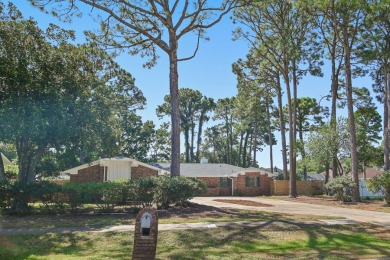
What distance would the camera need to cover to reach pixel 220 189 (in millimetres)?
36625

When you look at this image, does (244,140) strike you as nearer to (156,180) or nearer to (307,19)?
(307,19)

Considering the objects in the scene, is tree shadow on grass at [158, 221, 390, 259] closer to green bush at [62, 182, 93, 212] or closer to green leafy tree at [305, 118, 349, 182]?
green bush at [62, 182, 93, 212]

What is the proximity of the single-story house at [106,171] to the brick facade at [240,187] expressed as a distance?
31.5 ft

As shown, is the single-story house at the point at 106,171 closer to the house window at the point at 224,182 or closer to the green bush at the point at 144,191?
the house window at the point at 224,182

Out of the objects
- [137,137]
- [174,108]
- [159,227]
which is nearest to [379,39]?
[174,108]

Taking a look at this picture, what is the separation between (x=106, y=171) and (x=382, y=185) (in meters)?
19.1

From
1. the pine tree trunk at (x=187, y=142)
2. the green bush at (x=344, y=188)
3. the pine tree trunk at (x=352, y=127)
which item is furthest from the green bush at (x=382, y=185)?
the pine tree trunk at (x=187, y=142)

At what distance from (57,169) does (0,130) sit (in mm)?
17098

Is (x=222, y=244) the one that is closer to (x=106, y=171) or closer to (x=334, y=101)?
(x=106, y=171)

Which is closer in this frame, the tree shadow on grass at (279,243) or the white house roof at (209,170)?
the tree shadow on grass at (279,243)

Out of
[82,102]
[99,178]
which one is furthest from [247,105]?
[82,102]

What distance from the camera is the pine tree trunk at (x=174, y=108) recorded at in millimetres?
18172

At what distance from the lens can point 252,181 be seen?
3681cm

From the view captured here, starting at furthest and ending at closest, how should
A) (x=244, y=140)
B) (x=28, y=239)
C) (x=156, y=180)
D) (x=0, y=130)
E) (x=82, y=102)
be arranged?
→ (x=244, y=140) < (x=82, y=102) < (x=156, y=180) < (x=0, y=130) < (x=28, y=239)
